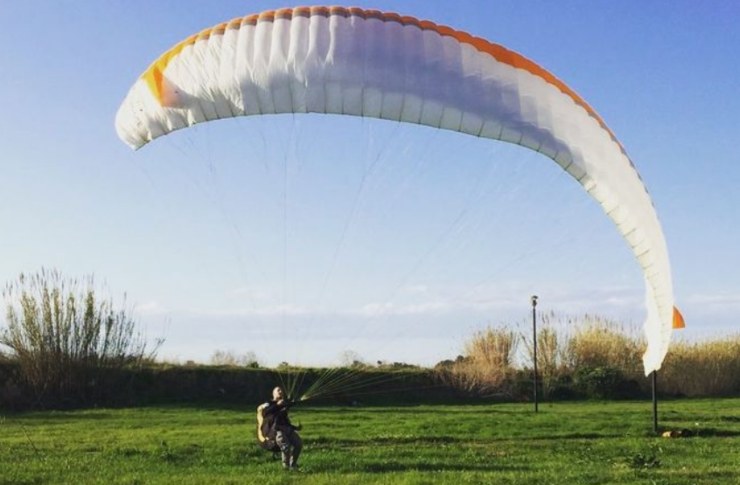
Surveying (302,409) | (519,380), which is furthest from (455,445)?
(519,380)

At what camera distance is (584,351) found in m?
33.8

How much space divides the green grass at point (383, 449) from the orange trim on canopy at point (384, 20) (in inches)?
182

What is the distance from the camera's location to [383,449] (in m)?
14.5

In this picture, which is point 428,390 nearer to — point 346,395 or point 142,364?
point 346,395

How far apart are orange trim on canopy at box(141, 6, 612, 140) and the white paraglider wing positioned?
0.02m

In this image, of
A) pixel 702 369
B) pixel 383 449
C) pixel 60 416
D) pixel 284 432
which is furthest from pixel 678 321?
pixel 702 369

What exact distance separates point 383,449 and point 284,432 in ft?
11.0

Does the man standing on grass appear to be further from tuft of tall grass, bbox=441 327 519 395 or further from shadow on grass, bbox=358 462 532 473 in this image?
tuft of tall grass, bbox=441 327 519 395

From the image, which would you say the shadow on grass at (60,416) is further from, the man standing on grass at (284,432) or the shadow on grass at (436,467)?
the shadow on grass at (436,467)

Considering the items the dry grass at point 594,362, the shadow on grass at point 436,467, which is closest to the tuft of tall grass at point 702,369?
the dry grass at point 594,362

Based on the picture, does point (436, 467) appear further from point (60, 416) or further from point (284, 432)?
point (60, 416)

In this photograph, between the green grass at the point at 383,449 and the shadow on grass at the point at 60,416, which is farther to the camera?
the shadow on grass at the point at 60,416

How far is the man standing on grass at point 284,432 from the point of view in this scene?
451 inches

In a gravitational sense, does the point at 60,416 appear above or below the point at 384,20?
below
